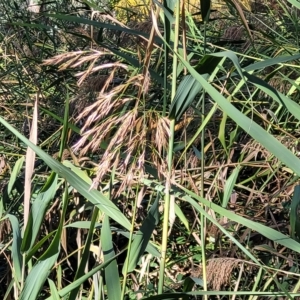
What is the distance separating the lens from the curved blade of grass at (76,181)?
0.94 metres

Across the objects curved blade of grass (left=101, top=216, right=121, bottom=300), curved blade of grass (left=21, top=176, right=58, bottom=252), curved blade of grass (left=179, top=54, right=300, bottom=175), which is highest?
curved blade of grass (left=179, top=54, right=300, bottom=175)

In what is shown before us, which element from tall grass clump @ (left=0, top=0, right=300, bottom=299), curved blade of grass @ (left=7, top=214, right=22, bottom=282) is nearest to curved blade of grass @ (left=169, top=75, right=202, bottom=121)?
tall grass clump @ (left=0, top=0, right=300, bottom=299)

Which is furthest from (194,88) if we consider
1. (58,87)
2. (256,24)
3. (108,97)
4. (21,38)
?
(21,38)

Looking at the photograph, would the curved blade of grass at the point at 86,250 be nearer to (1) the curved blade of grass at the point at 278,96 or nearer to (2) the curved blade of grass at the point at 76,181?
(2) the curved blade of grass at the point at 76,181

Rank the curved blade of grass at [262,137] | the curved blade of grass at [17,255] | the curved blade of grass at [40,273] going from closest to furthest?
1. the curved blade of grass at [262,137]
2. the curved blade of grass at [40,273]
3. the curved blade of grass at [17,255]

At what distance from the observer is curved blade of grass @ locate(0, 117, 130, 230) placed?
945mm

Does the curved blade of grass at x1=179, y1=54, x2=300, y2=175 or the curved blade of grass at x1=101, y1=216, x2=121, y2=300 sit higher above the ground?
the curved blade of grass at x1=179, y1=54, x2=300, y2=175

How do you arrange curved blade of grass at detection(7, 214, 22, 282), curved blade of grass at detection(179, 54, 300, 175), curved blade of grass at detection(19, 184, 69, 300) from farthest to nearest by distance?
curved blade of grass at detection(7, 214, 22, 282) < curved blade of grass at detection(19, 184, 69, 300) < curved blade of grass at detection(179, 54, 300, 175)

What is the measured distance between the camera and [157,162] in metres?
0.93

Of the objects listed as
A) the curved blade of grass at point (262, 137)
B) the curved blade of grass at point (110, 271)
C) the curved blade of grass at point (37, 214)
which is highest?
the curved blade of grass at point (262, 137)

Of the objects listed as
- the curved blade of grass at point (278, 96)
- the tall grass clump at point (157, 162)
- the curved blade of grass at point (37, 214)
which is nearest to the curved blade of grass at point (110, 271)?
the tall grass clump at point (157, 162)

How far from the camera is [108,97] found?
911 mm

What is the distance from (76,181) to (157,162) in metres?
0.15

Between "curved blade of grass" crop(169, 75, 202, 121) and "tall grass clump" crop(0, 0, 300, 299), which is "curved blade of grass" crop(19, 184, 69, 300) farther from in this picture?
"curved blade of grass" crop(169, 75, 202, 121)
